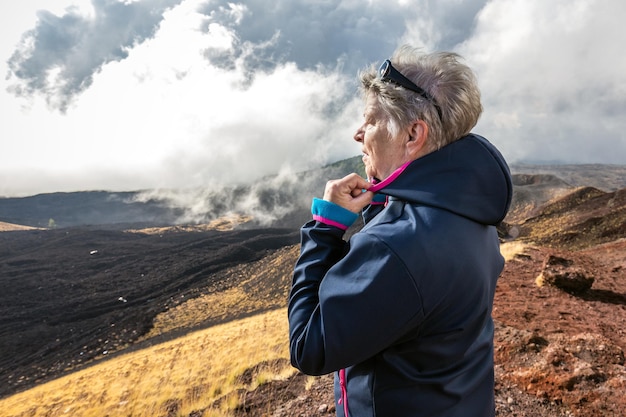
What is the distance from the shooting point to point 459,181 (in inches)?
41.3

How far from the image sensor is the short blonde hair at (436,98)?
1134mm

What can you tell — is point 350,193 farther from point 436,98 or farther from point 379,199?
point 436,98

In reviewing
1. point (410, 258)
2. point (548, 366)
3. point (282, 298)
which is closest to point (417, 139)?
point (410, 258)

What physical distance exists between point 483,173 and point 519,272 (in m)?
8.38

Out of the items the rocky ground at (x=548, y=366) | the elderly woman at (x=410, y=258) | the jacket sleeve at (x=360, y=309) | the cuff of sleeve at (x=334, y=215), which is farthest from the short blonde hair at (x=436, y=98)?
the rocky ground at (x=548, y=366)

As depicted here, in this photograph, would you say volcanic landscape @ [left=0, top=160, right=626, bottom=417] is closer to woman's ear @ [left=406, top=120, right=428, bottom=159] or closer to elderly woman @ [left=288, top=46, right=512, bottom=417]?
elderly woman @ [left=288, top=46, right=512, bottom=417]

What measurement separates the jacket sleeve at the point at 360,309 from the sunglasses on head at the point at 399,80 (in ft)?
1.60

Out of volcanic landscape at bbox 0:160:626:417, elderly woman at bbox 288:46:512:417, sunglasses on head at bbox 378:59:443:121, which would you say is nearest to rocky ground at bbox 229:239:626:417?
volcanic landscape at bbox 0:160:626:417

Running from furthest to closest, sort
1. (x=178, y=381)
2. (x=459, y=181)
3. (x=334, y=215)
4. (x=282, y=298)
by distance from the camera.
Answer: (x=282, y=298), (x=178, y=381), (x=334, y=215), (x=459, y=181)

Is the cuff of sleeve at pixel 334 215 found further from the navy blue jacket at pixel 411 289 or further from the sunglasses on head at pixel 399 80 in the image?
the sunglasses on head at pixel 399 80

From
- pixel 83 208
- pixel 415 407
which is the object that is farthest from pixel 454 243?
pixel 83 208

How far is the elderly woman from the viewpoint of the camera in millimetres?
949

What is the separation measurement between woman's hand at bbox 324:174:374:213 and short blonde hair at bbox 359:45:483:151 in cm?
19

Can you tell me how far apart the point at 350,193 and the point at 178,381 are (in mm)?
8852
